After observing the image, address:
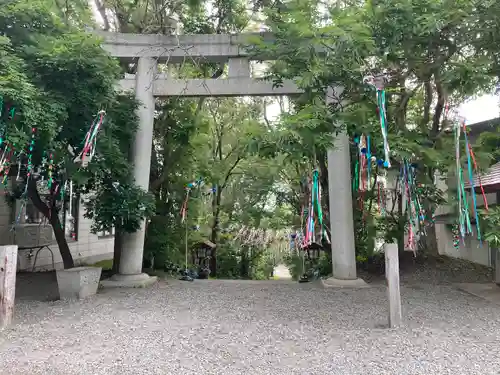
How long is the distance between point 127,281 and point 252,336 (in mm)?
4508

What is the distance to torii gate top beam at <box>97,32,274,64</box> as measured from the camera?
8891 mm

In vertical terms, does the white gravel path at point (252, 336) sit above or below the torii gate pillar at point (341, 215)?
below

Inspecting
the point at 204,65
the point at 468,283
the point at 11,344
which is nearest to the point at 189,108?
the point at 204,65

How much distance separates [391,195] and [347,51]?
6102mm

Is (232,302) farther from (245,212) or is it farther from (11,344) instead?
(245,212)

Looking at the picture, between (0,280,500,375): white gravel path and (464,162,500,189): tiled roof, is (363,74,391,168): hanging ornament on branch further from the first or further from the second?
(464,162,500,189): tiled roof

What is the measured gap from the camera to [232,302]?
7148 millimetres

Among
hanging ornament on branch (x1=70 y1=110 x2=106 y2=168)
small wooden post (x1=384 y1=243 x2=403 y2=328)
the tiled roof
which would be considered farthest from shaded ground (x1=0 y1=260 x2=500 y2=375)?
hanging ornament on branch (x1=70 y1=110 x2=106 y2=168)

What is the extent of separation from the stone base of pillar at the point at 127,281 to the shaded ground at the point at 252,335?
2.53 ft

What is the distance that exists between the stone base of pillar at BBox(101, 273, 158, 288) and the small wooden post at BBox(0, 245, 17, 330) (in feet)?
10.5

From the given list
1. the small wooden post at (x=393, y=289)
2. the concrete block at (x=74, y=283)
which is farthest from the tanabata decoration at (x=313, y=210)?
the concrete block at (x=74, y=283)

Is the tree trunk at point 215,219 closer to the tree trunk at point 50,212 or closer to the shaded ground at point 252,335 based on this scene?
the tree trunk at point 50,212

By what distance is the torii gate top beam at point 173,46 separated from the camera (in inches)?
350

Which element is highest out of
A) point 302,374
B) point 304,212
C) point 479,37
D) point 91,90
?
point 479,37
